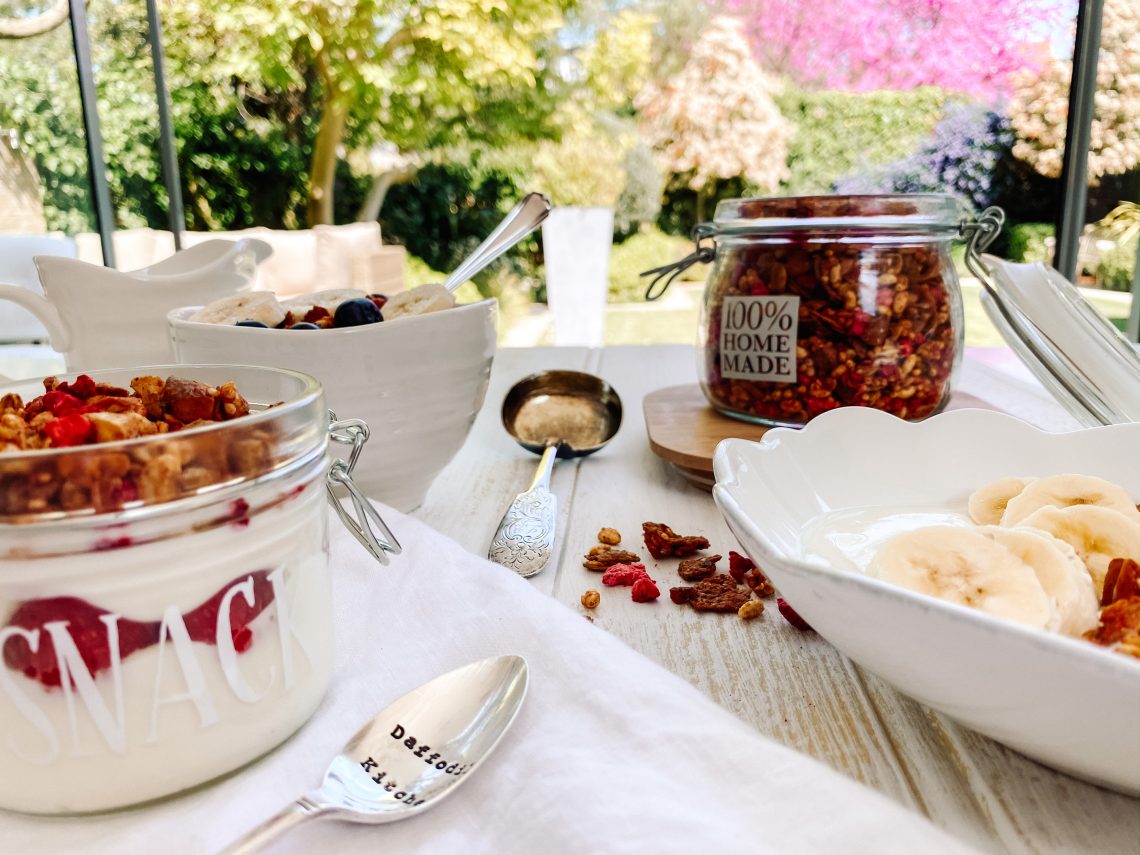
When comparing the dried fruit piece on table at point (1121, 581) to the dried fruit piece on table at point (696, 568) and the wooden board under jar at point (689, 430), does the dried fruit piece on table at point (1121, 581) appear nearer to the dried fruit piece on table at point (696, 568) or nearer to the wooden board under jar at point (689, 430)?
the dried fruit piece on table at point (696, 568)

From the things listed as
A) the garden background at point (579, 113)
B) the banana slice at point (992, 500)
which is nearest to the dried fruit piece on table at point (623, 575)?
the banana slice at point (992, 500)

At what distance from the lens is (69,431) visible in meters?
0.36

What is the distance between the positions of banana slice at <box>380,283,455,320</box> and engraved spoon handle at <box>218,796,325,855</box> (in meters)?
0.41

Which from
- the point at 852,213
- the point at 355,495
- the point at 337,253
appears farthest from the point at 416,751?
the point at 337,253

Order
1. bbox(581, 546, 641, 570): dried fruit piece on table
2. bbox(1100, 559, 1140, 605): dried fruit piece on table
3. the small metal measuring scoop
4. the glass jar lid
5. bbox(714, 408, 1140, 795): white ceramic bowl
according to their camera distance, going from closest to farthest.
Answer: bbox(714, 408, 1140, 795): white ceramic bowl, bbox(1100, 559, 1140, 605): dried fruit piece on table, bbox(581, 546, 641, 570): dried fruit piece on table, the glass jar lid, the small metal measuring scoop

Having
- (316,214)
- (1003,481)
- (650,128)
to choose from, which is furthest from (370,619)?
(650,128)

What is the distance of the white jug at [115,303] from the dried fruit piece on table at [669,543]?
0.45 m

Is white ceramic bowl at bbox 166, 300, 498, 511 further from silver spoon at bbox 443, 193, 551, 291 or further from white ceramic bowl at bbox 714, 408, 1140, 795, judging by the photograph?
white ceramic bowl at bbox 714, 408, 1140, 795

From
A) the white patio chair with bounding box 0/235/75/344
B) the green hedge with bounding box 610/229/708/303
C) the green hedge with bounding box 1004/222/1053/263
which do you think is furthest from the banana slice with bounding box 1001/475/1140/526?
the green hedge with bounding box 610/229/708/303

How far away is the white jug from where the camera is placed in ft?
2.39

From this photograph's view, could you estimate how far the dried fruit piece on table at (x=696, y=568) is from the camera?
58 centimetres

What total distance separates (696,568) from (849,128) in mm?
6839

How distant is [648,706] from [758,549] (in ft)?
0.30

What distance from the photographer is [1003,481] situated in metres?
0.54
